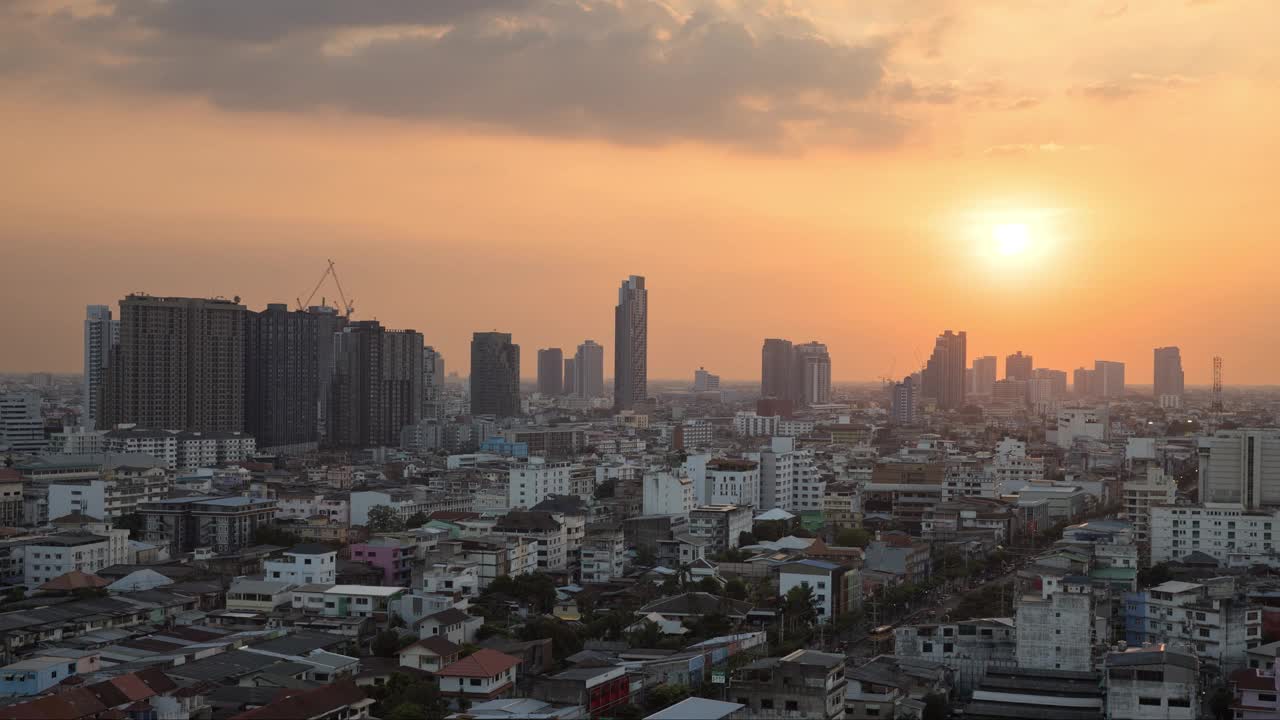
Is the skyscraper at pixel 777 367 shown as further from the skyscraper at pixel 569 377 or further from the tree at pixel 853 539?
the tree at pixel 853 539

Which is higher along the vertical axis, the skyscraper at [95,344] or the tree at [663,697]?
the skyscraper at [95,344]

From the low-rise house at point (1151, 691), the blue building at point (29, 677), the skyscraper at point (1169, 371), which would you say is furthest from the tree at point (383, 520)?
the skyscraper at point (1169, 371)

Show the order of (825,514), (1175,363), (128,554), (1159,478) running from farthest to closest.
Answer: (1175,363)
(825,514)
(1159,478)
(128,554)

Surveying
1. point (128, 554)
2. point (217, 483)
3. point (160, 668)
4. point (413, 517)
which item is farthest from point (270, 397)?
point (160, 668)

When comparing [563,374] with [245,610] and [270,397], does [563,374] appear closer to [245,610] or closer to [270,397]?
[270,397]

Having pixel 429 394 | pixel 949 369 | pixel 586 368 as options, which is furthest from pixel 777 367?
pixel 429 394

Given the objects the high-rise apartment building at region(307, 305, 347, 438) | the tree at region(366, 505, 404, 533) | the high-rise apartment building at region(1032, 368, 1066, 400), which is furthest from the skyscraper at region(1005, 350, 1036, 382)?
the tree at region(366, 505, 404, 533)

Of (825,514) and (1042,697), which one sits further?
(825,514)
